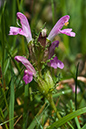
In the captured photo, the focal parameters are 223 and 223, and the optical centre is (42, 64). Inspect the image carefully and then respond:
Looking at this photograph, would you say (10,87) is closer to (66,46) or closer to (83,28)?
(66,46)

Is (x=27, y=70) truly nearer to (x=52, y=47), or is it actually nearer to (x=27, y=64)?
(x=27, y=64)

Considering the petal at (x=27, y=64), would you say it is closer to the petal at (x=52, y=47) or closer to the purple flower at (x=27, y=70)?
the purple flower at (x=27, y=70)

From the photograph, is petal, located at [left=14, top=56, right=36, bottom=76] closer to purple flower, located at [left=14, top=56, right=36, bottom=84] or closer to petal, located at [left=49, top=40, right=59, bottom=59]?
purple flower, located at [left=14, top=56, right=36, bottom=84]

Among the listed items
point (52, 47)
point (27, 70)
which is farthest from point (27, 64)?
point (52, 47)

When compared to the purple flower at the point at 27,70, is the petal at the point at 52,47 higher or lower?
higher

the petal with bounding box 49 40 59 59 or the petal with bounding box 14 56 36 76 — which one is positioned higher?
the petal with bounding box 49 40 59 59

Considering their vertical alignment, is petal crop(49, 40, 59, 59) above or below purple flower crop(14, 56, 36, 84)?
above

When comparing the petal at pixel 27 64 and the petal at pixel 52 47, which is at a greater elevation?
the petal at pixel 52 47

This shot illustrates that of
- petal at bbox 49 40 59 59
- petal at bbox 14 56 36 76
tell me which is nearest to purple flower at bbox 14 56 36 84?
petal at bbox 14 56 36 76

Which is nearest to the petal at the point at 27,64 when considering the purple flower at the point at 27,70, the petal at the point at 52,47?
the purple flower at the point at 27,70
